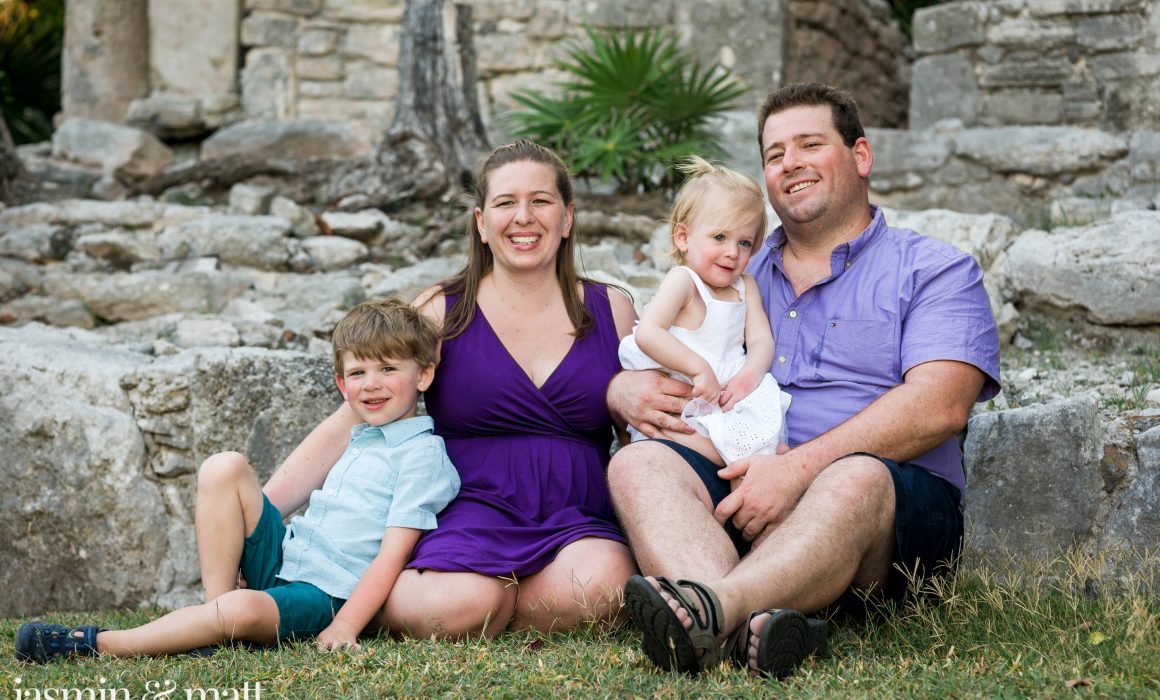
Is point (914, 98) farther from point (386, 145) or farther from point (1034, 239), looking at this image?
point (386, 145)

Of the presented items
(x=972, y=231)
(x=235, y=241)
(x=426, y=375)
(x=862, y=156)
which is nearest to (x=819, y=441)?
(x=862, y=156)

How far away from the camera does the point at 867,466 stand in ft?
8.70

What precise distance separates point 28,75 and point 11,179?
458 centimetres

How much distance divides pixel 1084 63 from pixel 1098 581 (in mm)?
3987

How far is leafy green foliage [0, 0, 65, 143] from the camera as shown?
10.1 metres

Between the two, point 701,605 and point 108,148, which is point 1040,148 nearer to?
point 701,605

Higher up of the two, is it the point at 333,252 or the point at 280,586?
the point at 333,252

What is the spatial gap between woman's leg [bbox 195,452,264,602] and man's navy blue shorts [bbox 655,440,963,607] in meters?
1.08

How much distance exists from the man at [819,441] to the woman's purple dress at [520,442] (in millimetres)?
126

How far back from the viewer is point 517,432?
3146 millimetres

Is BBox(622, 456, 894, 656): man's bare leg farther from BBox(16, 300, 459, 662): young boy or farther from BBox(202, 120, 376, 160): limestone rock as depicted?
BBox(202, 120, 376, 160): limestone rock

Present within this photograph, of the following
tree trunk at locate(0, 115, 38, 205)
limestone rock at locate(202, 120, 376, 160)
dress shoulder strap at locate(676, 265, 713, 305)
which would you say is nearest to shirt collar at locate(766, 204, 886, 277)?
dress shoulder strap at locate(676, 265, 713, 305)

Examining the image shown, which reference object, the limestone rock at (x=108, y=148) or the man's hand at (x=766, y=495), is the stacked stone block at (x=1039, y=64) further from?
the limestone rock at (x=108, y=148)

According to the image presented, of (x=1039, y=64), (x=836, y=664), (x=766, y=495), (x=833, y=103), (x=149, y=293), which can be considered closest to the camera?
(x=836, y=664)
